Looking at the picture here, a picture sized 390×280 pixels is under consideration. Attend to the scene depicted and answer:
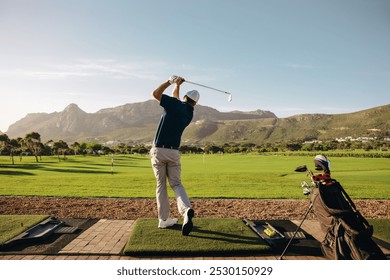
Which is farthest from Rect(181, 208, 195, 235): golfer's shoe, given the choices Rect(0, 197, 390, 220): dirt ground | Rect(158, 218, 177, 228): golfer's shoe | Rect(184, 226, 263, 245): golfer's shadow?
Rect(0, 197, 390, 220): dirt ground

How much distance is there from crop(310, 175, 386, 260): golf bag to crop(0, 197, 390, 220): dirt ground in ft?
11.0

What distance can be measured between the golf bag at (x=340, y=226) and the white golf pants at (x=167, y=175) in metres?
2.42

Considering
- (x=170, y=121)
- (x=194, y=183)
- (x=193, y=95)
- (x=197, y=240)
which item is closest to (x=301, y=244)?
(x=197, y=240)

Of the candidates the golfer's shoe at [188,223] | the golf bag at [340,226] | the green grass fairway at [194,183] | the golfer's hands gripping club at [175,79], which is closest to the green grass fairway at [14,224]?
the golfer's shoe at [188,223]

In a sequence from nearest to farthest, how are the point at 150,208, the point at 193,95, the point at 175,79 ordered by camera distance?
the point at 175,79 → the point at 193,95 → the point at 150,208

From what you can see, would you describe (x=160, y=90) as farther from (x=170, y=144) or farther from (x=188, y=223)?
(x=188, y=223)

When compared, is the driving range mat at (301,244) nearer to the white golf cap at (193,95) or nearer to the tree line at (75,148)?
the white golf cap at (193,95)

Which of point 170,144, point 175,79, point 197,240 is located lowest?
point 197,240

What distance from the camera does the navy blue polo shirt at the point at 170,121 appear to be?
601cm

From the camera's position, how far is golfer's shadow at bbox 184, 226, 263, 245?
5555mm

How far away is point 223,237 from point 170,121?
2.41 meters

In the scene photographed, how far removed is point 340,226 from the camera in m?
4.50

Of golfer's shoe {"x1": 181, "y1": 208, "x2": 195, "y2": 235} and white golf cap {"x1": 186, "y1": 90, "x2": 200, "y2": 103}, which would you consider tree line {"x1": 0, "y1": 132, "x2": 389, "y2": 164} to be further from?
golfer's shoe {"x1": 181, "y1": 208, "x2": 195, "y2": 235}
